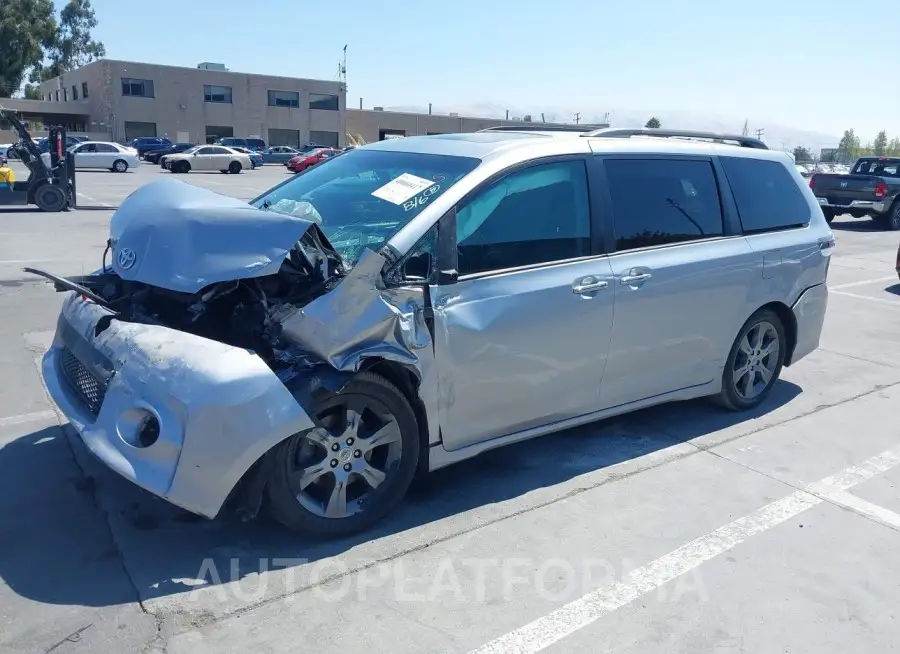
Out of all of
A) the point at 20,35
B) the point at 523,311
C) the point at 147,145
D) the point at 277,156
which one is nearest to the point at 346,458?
the point at 523,311

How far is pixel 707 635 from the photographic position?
122 inches

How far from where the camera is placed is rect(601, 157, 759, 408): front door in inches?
178

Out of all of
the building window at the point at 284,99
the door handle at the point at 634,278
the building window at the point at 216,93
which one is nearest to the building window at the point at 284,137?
the building window at the point at 284,99

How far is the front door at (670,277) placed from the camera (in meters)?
4.52

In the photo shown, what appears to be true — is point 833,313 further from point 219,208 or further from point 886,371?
point 219,208

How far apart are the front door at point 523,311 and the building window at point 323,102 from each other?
221 feet

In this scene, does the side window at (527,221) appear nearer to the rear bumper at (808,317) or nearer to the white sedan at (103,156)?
the rear bumper at (808,317)

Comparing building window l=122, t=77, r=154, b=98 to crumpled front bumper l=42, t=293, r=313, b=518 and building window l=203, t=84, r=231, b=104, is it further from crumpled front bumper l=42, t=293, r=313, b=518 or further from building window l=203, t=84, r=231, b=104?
crumpled front bumper l=42, t=293, r=313, b=518

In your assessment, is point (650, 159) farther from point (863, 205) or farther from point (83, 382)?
point (863, 205)

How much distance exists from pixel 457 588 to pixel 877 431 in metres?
3.66

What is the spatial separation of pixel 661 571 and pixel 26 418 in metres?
3.96

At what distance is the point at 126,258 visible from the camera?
367cm

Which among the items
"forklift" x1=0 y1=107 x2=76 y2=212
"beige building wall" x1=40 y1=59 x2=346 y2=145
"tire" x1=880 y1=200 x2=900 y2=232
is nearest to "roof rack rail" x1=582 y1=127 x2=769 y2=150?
"forklift" x1=0 y1=107 x2=76 y2=212

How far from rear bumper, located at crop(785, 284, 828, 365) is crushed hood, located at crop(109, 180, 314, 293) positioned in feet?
12.8
